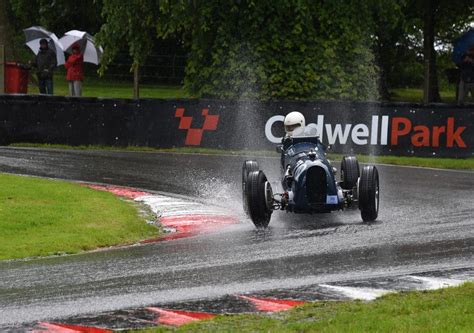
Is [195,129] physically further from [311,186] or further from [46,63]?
[311,186]

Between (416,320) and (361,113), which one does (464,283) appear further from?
(361,113)

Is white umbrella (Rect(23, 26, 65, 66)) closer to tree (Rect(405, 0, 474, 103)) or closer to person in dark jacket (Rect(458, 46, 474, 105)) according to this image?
tree (Rect(405, 0, 474, 103))

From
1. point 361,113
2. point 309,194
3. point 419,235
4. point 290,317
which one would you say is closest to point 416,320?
point 290,317

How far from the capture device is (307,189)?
14.2 meters

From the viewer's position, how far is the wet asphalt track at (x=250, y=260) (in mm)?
9695

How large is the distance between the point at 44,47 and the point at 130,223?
15.7m

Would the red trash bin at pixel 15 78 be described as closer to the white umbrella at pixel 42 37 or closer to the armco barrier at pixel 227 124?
the white umbrella at pixel 42 37

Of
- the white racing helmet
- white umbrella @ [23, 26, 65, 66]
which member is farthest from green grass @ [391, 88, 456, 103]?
the white racing helmet

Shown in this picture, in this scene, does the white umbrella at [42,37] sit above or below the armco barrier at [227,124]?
above

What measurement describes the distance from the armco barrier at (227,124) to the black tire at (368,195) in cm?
979

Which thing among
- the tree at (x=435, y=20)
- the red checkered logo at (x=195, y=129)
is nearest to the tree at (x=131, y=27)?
the red checkered logo at (x=195, y=129)

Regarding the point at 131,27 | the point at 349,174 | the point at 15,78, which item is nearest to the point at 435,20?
the point at 131,27

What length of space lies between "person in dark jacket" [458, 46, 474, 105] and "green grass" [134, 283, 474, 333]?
2101cm

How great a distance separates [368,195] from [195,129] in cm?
1115
